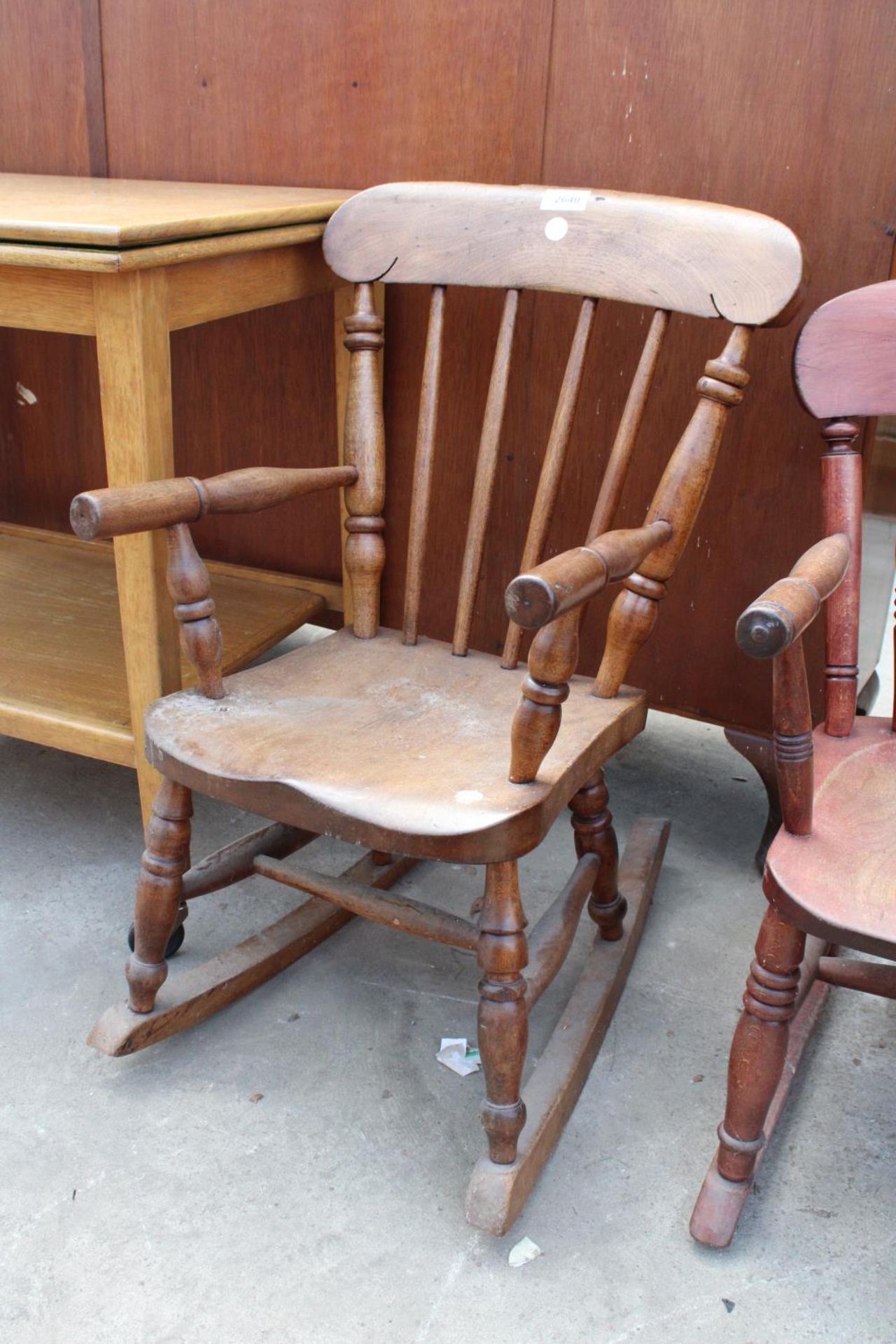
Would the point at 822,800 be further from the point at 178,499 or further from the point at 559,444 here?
the point at 178,499

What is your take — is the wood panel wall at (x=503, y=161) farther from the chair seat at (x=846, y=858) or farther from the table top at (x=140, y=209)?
the chair seat at (x=846, y=858)

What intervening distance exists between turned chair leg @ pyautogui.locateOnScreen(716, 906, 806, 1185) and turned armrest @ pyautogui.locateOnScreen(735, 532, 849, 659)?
298 mm

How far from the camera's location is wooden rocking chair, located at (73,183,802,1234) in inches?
46.8

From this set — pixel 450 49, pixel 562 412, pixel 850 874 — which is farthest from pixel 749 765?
pixel 450 49

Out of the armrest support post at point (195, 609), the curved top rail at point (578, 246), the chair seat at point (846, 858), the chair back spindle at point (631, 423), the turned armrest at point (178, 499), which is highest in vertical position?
the curved top rail at point (578, 246)

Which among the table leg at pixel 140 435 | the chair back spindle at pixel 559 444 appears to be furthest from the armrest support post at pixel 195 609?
the chair back spindle at pixel 559 444

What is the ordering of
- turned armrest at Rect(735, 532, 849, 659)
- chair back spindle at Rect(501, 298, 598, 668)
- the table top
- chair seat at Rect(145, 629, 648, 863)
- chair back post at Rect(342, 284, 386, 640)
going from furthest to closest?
1. chair back post at Rect(342, 284, 386, 640)
2. chair back spindle at Rect(501, 298, 598, 668)
3. the table top
4. chair seat at Rect(145, 629, 648, 863)
5. turned armrest at Rect(735, 532, 849, 659)

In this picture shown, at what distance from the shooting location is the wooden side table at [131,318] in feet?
4.48

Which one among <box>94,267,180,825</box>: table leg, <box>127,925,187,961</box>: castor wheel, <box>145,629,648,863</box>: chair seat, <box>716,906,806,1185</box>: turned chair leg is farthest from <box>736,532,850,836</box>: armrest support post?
<box>127,925,187,961</box>: castor wheel

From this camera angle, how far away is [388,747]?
1319 millimetres

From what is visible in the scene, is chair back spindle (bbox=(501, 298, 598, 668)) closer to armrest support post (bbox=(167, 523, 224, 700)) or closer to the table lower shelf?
armrest support post (bbox=(167, 523, 224, 700))

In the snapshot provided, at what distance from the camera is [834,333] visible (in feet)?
4.62

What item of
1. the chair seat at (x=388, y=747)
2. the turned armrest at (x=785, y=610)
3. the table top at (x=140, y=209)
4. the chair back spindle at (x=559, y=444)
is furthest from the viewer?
the chair back spindle at (x=559, y=444)

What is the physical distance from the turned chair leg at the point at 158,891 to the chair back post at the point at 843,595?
0.75 metres
